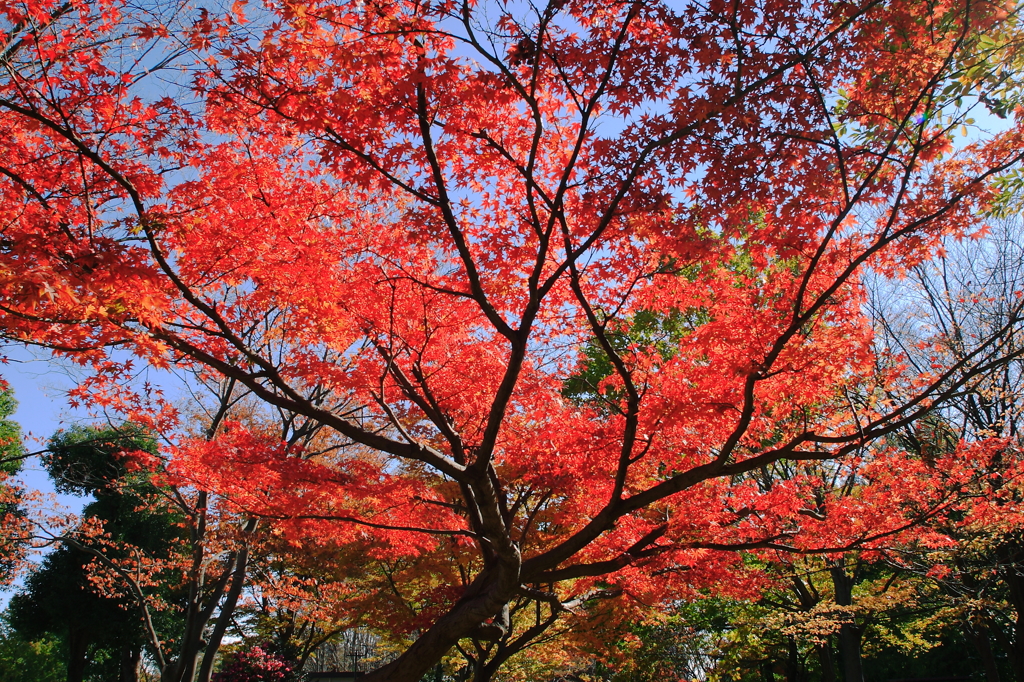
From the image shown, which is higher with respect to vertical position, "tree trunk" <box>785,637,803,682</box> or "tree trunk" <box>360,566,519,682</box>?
"tree trunk" <box>785,637,803,682</box>

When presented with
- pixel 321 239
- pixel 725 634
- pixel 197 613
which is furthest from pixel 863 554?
pixel 197 613

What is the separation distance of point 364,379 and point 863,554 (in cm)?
779

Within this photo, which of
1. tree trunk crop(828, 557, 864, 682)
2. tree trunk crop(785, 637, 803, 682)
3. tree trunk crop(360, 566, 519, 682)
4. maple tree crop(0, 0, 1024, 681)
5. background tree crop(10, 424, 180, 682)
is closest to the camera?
maple tree crop(0, 0, 1024, 681)

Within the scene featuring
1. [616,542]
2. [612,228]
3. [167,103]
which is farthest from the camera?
[616,542]

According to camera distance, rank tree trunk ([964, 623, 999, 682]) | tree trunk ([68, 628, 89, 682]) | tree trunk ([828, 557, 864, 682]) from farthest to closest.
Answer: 1. tree trunk ([68, 628, 89, 682])
2. tree trunk ([828, 557, 864, 682])
3. tree trunk ([964, 623, 999, 682])

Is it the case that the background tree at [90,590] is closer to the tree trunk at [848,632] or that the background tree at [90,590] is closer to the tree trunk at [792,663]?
the tree trunk at [792,663]

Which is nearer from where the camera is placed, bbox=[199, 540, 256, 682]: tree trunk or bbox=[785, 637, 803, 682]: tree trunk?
bbox=[199, 540, 256, 682]: tree trunk

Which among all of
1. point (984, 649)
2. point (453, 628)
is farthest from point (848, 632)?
point (453, 628)

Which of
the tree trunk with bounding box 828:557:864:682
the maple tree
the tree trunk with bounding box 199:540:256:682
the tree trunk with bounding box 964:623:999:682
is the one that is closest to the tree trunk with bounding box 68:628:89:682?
the tree trunk with bounding box 199:540:256:682

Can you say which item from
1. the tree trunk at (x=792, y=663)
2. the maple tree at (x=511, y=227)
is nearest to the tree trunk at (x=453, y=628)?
the maple tree at (x=511, y=227)

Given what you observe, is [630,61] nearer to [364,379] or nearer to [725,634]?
[364,379]

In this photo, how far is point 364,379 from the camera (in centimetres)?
675

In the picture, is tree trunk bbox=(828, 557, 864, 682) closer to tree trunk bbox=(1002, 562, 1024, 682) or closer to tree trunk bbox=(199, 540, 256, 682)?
tree trunk bbox=(1002, 562, 1024, 682)

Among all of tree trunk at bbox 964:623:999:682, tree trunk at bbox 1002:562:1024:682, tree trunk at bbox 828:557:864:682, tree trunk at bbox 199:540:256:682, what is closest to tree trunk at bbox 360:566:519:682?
tree trunk at bbox 199:540:256:682
